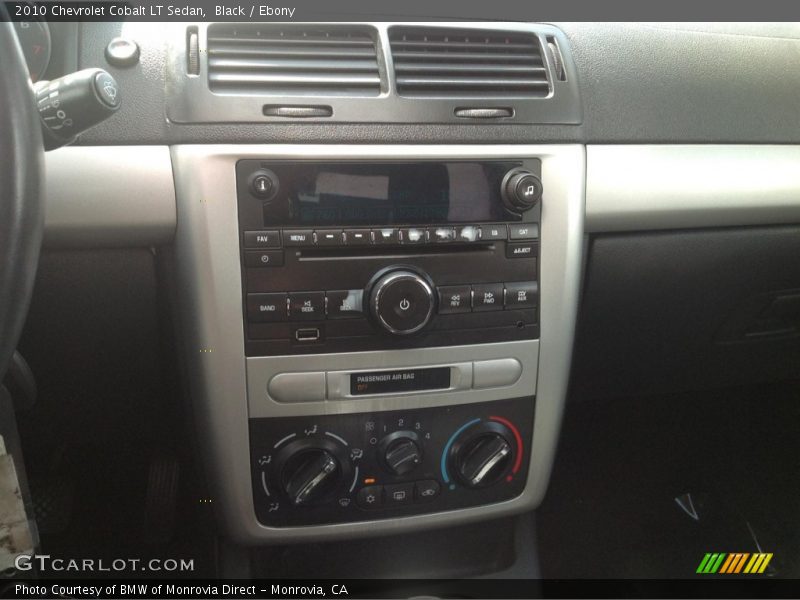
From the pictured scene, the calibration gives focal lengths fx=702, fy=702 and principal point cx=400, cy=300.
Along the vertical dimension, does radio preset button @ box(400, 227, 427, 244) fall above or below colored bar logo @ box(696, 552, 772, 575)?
above

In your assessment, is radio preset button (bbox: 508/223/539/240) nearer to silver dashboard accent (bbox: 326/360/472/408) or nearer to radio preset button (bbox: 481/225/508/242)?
radio preset button (bbox: 481/225/508/242)

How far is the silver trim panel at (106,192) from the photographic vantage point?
2.56 feet

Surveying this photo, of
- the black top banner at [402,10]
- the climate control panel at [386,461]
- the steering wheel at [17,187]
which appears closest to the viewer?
the steering wheel at [17,187]

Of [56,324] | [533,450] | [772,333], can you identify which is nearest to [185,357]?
[56,324]

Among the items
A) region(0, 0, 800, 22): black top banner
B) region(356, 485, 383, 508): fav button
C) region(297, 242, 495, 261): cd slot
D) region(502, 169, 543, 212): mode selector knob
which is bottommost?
region(356, 485, 383, 508): fav button

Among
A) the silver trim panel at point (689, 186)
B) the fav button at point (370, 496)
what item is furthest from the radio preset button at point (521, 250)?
the fav button at point (370, 496)

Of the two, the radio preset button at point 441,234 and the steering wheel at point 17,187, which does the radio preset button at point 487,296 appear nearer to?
the radio preset button at point 441,234

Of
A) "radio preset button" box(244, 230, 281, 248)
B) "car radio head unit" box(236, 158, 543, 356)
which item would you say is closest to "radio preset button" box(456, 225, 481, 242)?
"car radio head unit" box(236, 158, 543, 356)

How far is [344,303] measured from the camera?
0.83 m

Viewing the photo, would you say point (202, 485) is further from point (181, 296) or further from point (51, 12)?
point (51, 12)

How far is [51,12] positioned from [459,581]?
879mm

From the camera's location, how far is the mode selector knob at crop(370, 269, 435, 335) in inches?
31.7

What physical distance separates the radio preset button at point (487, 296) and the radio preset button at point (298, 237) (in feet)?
0.69

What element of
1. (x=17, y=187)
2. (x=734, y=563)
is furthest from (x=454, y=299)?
(x=734, y=563)
